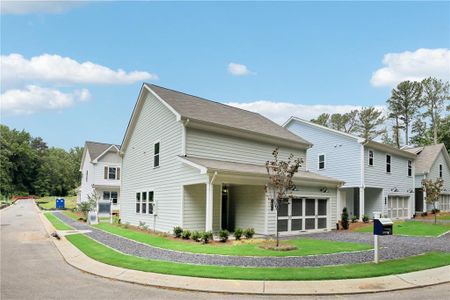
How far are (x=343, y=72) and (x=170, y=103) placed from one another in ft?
40.5

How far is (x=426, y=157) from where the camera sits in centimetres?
3500

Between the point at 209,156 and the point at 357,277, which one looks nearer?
the point at 357,277

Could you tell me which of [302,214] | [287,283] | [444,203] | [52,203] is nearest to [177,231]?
[302,214]

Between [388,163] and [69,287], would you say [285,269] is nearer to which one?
[69,287]

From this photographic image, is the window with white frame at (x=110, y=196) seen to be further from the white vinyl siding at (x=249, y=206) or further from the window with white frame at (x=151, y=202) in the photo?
the white vinyl siding at (x=249, y=206)

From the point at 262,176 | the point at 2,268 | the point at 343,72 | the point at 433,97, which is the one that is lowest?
the point at 2,268

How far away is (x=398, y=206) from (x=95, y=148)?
108 ft

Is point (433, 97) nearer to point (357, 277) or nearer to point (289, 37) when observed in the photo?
point (289, 37)

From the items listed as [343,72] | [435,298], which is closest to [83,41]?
[343,72]

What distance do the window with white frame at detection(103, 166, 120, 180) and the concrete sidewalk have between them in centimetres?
3258

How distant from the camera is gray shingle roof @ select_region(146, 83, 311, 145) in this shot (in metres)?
18.6

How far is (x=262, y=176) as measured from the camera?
16.2m

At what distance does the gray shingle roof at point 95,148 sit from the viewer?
41.2 meters

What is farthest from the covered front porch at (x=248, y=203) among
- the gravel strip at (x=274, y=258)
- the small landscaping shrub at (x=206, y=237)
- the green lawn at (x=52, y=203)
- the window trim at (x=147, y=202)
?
the green lawn at (x=52, y=203)
